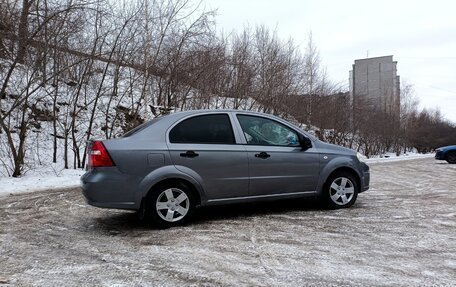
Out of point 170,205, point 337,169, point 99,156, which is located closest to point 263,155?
point 337,169

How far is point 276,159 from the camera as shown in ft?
20.0

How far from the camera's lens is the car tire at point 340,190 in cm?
655

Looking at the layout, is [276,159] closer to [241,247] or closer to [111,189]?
[241,247]

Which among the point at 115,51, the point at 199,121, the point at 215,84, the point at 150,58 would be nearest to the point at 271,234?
the point at 199,121

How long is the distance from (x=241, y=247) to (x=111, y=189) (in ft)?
6.06

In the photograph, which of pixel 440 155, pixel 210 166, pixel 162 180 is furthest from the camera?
pixel 440 155

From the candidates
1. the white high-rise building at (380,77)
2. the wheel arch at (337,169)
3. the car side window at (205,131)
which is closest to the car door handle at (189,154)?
the car side window at (205,131)

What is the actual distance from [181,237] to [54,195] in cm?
505

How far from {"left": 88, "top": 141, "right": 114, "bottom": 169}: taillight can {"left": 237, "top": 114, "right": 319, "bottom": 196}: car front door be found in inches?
77.7

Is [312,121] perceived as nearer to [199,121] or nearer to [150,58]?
[150,58]

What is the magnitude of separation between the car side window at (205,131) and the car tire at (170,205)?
0.66m

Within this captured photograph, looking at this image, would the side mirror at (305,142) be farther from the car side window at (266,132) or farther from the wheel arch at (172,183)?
the wheel arch at (172,183)

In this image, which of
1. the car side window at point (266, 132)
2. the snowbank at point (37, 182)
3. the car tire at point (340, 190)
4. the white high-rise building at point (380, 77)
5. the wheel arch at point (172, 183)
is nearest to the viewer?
the wheel arch at point (172, 183)

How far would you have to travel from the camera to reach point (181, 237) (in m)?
5.05
